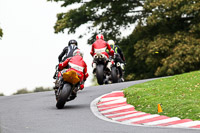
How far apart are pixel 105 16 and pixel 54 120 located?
2592 centimetres

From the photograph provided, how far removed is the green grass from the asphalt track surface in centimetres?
146

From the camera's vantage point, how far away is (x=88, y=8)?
118 feet

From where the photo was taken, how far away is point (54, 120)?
36.0 ft

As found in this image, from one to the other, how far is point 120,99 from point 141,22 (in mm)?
21569

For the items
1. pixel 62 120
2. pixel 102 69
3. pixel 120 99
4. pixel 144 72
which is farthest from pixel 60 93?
pixel 144 72

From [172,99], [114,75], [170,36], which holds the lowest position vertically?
[172,99]

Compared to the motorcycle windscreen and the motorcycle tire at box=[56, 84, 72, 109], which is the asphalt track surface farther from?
the motorcycle windscreen

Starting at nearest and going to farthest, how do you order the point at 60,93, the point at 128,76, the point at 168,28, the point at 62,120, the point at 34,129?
the point at 34,129, the point at 62,120, the point at 60,93, the point at 168,28, the point at 128,76

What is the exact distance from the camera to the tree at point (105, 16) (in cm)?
3656

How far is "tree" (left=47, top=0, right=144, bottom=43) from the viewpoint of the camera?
1439 inches

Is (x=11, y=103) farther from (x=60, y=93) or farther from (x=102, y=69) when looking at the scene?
(x=102, y=69)

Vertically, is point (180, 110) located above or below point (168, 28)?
below

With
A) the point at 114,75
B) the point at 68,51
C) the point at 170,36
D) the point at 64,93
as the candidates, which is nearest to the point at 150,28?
the point at 170,36

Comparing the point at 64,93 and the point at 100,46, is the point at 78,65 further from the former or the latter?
the point at 100,46
